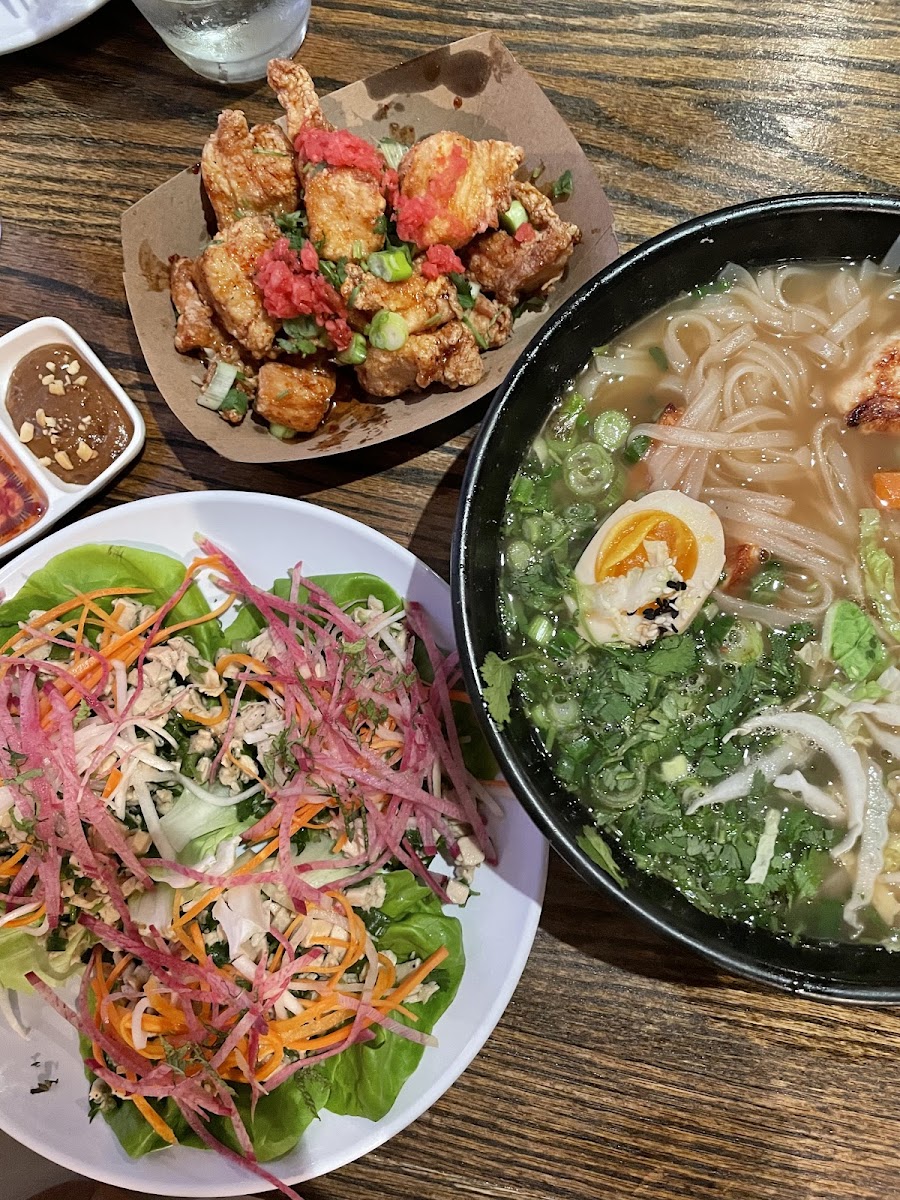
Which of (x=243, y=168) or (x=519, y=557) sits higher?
(x=243, y=168)

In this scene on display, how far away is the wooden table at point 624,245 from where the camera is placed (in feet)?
6.97

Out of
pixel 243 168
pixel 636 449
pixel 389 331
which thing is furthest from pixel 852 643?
pixel 243 168

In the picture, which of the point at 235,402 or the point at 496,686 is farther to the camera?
the point at 235,402

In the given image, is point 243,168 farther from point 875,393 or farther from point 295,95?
point 875,393

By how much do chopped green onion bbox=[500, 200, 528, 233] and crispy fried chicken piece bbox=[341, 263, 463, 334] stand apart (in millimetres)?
220

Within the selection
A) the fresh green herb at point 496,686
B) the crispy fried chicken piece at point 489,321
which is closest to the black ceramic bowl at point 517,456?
the fresh green herb at point 496,686

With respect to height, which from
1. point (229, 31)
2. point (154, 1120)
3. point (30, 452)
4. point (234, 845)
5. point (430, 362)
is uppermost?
point (229, 31)

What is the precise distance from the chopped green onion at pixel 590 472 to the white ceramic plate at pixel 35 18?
182 centimetres

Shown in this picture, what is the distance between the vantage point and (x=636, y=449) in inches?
75.2

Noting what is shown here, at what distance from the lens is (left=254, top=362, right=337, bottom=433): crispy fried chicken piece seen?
2098 millimetres

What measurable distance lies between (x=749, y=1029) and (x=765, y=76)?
2584 mm

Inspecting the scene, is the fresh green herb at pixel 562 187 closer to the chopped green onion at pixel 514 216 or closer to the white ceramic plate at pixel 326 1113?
the chopped green onion at pixel 514 216

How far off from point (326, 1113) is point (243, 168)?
7.85 feet

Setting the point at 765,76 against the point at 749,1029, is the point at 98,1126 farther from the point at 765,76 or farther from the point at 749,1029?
the point at 765,76
